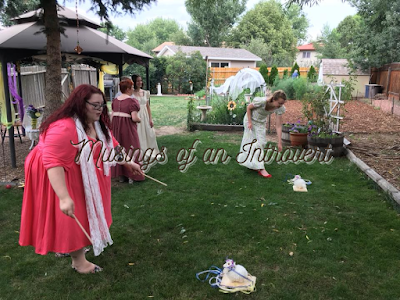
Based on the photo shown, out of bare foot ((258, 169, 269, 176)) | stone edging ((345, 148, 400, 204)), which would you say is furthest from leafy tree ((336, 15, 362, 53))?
bare foot ((258, 169, 269, 176))

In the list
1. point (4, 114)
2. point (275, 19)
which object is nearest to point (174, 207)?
point (4, 114)

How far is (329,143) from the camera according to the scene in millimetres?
7082

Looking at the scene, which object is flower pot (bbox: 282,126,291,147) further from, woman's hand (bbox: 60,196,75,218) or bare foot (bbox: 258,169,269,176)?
woman's hand (bbox: 60,196,75,218)

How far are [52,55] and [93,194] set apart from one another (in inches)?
173

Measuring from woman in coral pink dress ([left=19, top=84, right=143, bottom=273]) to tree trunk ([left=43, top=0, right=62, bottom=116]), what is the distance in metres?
4.00

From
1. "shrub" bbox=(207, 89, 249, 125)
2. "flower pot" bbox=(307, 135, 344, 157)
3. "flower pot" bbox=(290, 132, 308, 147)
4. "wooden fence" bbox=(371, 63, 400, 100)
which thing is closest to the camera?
"flower pot" bbox=(307, 135, 344, 157)

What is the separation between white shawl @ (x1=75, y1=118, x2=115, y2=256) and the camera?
8.48 ft

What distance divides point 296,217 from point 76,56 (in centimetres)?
658

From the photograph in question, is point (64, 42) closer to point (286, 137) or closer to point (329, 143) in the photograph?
point (286, 137)

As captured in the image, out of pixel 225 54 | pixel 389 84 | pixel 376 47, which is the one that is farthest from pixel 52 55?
pixel 225 54

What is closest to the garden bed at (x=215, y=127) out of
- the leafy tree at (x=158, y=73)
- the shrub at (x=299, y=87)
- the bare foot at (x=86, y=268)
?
the bare foot at (x=86, y=268)

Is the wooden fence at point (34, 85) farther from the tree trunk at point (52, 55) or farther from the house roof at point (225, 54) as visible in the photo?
the house roof at point (225, 54)

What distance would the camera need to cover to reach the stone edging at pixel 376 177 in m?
4.64

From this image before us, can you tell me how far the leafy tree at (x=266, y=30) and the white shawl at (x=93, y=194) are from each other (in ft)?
153
